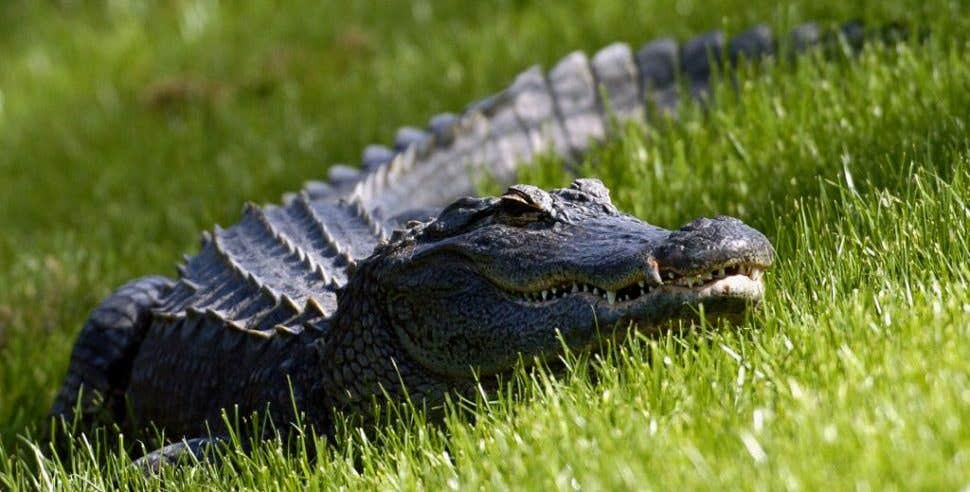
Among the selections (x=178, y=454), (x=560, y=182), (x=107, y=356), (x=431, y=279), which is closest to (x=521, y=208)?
(x=431, y=279)

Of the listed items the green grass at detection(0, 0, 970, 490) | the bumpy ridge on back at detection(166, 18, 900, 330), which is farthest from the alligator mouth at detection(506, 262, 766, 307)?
the bumpy ridge on back at detection(166, 18, 900, 330)

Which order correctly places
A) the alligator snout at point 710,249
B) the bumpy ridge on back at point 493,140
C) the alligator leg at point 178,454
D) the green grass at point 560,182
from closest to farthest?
the green grass at point 560,182
the alligator snout at point 710,249
the alligator leg at point 178,454
the bumpy ridge on back at point 493,140

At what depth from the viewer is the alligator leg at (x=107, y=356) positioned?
583 cm

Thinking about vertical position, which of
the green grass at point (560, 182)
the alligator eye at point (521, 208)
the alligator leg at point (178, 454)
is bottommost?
the alligator leg at point (178, 454)

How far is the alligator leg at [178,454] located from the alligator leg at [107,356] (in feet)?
4.45

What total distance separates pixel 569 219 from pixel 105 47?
868 cm

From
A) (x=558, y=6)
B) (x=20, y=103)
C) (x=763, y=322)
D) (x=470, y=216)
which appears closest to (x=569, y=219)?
(x=470, y=216)

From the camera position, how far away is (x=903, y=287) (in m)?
3.81

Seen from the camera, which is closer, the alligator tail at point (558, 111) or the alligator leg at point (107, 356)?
the alligator leg at point (107, 356)

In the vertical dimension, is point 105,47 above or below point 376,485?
above

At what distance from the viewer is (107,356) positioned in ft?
19.5

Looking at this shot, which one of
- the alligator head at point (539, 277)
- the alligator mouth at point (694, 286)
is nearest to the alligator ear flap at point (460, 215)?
the alligator head at point (539, 277)

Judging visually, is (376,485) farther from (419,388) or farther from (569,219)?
(569,219)

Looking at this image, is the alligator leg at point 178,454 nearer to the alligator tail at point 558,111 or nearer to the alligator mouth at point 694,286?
the alligator mouth at point 694,286
